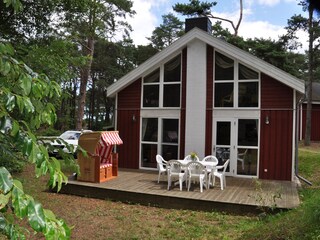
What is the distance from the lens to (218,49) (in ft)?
33.8

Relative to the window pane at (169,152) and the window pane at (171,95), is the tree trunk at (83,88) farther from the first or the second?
the window pane at (169,152)

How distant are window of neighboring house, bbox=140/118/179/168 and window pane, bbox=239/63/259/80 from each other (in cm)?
269

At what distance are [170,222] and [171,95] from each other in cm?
586

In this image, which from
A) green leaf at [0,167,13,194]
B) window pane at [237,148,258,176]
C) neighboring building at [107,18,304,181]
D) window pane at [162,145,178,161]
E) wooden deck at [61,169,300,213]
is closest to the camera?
green leaf at [0,167,13,194]

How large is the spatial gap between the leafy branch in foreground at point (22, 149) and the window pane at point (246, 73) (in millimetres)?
9301

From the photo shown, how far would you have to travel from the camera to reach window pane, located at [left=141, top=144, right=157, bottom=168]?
438 inches

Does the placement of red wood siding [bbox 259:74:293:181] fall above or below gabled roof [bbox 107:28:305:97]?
below

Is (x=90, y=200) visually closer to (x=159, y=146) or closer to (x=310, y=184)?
(x=159, y=146)

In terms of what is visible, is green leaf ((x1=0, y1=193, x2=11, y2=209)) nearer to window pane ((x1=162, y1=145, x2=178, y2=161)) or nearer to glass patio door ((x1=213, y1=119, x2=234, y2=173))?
glass patio door ((x1=213, y1=119, x2=234, y2=173))

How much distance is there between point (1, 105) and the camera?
48.1 inches

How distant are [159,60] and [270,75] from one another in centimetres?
377

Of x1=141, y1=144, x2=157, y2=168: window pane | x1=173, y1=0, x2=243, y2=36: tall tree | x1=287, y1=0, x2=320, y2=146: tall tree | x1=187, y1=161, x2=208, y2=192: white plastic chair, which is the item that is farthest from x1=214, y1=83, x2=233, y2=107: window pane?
x1=173, y1=0, x2=243, y2=36: tall tree

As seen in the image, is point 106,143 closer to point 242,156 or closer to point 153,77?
point 153,77

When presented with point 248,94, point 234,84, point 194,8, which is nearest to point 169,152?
point 234,84
